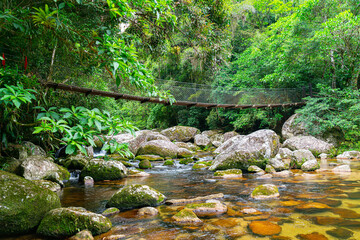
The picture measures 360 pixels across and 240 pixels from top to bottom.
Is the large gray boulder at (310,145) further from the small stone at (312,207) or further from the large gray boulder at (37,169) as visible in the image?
the large gray boulder at (37,169)

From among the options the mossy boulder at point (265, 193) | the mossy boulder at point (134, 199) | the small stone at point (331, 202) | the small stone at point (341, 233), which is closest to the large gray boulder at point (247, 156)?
the mossy boulder at point (265, 193)

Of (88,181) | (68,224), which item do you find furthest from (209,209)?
(88,181)

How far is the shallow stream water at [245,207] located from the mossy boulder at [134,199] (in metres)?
0.13

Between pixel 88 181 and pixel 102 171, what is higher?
pixel 102 171

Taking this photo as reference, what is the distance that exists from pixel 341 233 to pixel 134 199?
2068mm

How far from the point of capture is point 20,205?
1982 millimetres

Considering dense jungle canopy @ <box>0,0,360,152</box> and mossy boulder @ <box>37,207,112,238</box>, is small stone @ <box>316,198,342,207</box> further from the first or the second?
mossy boulder @ <box>37,207,112,238</box>

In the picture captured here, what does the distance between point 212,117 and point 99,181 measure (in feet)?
35.4

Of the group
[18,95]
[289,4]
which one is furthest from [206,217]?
[289,4]

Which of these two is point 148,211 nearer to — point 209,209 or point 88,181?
point 209,209

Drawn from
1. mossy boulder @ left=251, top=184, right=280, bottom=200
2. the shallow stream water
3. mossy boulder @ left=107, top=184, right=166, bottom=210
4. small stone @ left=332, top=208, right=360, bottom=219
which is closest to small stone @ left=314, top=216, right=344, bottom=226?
the shallow stream water

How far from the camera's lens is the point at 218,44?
12.6ft

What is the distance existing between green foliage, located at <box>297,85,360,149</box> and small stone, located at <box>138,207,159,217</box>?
8315 mm

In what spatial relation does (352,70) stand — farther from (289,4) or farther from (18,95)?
(18,95)
